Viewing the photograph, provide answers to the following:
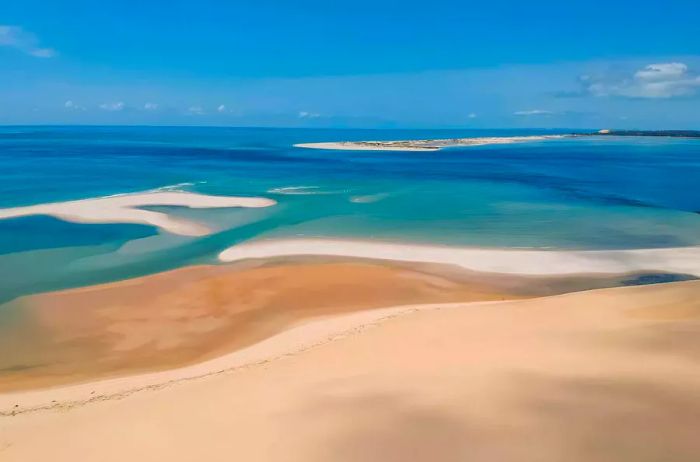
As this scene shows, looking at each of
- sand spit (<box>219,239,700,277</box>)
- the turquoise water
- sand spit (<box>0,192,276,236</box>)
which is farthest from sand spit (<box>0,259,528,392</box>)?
sand spit (<box>0,192,276,236</box>)

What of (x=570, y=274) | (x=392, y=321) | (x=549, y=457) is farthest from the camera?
(x=570, y=274)

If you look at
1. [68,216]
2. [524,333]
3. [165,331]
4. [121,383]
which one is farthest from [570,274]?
[68,216]

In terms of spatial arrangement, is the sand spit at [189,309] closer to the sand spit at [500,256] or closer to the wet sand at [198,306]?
the wet sand at [198,306]

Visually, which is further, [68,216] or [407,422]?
[68,216]

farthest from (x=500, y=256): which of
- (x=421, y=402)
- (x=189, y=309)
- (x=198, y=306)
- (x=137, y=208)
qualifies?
(x=137, y=208)

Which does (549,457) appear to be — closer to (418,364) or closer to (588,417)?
(588,417)

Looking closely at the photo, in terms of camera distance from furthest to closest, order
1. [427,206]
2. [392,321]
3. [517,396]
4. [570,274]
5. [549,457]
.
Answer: [427,206] → [570,274] → [392,321] → [517,396] → [549,457]

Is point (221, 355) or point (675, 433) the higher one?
point (675, 433)
